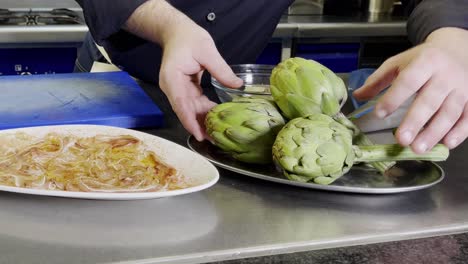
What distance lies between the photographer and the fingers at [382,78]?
684mm

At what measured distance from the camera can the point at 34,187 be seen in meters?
0.53

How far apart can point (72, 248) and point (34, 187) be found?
0.30 ft

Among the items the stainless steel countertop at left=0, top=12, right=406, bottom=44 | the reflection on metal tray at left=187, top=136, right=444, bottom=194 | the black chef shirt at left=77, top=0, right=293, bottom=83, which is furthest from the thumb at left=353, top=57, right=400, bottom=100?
the stainless steel countertop at left=0, top=12, right=406, bottom=44

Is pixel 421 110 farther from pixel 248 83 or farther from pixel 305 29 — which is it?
pixel 305 29

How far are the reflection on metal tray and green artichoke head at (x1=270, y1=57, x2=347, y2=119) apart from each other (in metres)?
0.07

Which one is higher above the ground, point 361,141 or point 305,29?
point 361,141

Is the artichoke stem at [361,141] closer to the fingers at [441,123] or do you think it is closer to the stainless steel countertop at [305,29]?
the fingers at [441,123]

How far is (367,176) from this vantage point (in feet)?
1.99

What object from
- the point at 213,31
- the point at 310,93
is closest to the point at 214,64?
the point at 310,93

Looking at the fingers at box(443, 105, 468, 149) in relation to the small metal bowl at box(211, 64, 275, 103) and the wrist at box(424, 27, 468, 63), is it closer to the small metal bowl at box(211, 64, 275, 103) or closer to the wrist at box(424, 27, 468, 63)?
the wrist at box(424, 27, 468, 63)

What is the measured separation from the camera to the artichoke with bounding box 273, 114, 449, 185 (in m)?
0.53

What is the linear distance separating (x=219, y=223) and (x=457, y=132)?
273mm

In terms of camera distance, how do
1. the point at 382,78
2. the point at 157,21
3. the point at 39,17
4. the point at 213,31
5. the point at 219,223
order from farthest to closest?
the point at 39,17 < the point at 213,31 < the point at 157,21 < the point at 382,78 < the point at 219,223

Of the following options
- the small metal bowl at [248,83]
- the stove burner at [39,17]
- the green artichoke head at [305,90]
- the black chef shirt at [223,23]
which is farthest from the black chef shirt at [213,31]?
the stove burner at [39,17]
